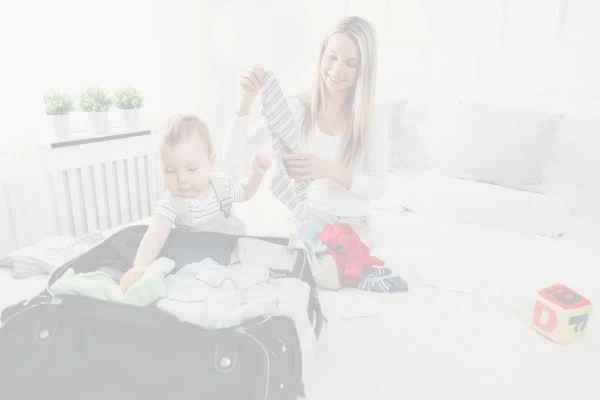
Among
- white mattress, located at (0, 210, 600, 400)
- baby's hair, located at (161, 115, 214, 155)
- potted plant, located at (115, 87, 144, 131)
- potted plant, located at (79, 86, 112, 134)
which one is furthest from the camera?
potted plant, located at (115, 87, 144, 131)

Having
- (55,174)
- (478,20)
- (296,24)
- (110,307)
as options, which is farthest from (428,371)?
(296,24)

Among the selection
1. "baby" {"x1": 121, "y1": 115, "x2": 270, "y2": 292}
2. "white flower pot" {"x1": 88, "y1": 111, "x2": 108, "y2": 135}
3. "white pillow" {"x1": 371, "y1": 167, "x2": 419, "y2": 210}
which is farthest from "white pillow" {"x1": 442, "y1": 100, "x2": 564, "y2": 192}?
"white flower pot" {"x1": 88, "y1": 111, "x2": 108, "y2": 135}

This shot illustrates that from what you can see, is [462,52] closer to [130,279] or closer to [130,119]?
[130,119]

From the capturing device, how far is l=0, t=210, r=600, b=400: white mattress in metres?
0.95

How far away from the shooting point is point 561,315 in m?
1.09

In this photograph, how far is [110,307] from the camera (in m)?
0.90

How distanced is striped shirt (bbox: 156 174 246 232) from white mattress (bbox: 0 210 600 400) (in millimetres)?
388

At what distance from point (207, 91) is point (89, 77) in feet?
2.18

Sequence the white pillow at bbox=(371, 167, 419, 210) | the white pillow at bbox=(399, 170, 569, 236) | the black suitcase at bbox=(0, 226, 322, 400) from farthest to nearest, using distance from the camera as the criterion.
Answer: the white pillow at bbox=(371, 167, 419, 210), the white pillow at bbox=(399, 170, 569, 236), the black suitcase at bbox=(0, 226, 322, 400)

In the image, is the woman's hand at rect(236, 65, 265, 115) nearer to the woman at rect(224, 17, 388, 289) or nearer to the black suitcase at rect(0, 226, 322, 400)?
the woman at rect(224, 17, 388, 289)

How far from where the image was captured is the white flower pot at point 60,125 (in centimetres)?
218

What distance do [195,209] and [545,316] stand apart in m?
0.92

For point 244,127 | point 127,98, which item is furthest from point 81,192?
point 244,127

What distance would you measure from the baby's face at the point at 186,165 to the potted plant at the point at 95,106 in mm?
1283
